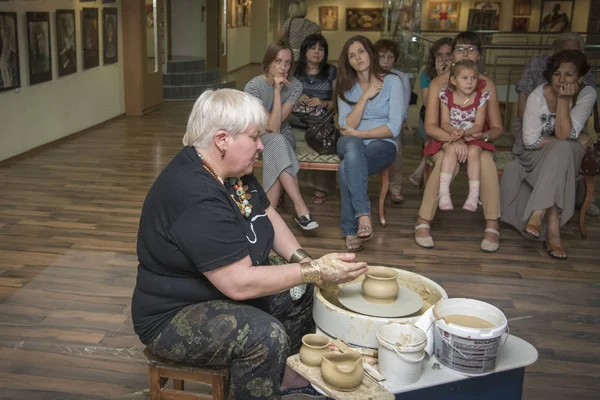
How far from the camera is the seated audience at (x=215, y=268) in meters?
2.16

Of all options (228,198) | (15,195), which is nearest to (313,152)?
(15,195)

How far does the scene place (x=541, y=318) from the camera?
12.3 feet

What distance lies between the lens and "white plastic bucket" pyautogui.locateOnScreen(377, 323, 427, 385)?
2.08 metres

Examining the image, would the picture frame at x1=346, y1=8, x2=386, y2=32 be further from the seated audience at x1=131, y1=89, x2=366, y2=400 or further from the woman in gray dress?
the seated audience at x1=131, y1=89, x2=366, y2=400

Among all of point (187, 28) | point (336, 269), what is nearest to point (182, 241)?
point (336, 269)

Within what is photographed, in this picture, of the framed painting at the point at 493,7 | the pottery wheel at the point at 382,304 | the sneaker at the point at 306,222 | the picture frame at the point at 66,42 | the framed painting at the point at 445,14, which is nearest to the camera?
the pottery wheel at the point at 382,304

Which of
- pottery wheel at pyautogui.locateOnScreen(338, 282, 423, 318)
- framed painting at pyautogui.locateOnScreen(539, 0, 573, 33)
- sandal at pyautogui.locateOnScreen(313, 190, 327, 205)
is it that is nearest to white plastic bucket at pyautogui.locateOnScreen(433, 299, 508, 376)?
pottery wheel at pyautogui.locateOnScreen(338, 282, 423, 318)

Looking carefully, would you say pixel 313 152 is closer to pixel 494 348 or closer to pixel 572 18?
pixel 494 348

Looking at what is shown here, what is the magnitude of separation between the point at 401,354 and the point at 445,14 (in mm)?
16432

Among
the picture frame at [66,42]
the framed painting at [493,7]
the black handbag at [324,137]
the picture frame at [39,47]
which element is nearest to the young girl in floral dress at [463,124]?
the black handbag at [324,137]

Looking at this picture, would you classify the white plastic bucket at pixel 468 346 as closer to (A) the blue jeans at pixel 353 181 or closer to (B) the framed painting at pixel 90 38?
(A) the blue jeans at pixel 353 181

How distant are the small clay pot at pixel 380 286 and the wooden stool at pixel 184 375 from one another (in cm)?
59

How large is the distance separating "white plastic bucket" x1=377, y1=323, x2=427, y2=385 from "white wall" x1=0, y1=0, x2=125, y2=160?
223 inches

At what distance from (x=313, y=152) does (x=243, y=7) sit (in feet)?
41.6
